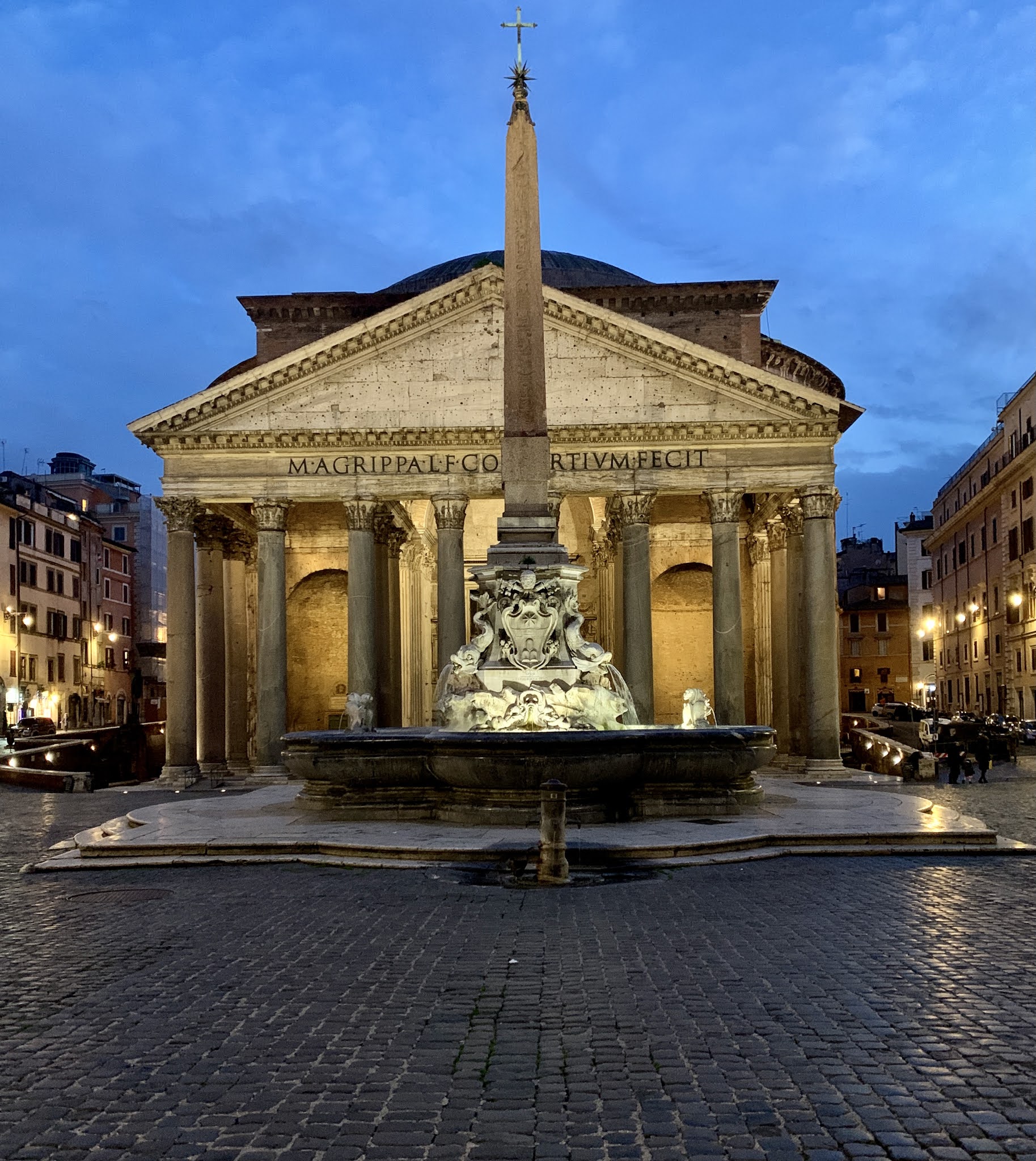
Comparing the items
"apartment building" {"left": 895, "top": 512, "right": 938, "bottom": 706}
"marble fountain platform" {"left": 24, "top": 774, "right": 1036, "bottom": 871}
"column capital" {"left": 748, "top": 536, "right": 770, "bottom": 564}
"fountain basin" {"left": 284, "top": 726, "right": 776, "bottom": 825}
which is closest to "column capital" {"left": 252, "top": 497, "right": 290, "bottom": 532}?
"column capital" {"left": 748, "top": 536, "right": 770, "bottom": 564}

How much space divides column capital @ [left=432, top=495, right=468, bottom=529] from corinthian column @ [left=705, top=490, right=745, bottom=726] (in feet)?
21.5

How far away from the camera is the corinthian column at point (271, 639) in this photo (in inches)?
1284

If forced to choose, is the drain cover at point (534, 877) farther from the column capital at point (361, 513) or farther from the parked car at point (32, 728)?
the parked car at point (32, 728)

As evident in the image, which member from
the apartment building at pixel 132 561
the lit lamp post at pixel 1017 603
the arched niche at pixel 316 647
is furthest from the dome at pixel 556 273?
the apartment building at pixel 132 561

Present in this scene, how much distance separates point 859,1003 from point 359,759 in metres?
9.66

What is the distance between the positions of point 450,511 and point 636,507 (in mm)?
4855

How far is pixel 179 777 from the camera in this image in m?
31.9

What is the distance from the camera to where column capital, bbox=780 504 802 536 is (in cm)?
3422

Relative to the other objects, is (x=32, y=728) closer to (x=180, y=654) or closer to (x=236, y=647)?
(x=236, y=647)

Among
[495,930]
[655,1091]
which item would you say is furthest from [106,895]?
[655,1091]

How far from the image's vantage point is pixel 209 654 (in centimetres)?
3631

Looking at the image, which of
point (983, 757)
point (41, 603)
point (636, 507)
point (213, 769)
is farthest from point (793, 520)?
point (41, 603)

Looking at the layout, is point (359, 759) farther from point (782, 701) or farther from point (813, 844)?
point (782, 701)

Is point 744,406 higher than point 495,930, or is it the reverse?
point 744,406
